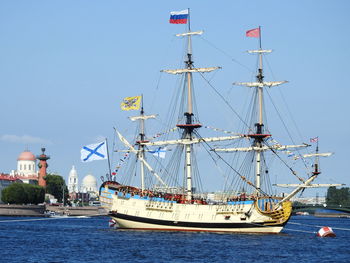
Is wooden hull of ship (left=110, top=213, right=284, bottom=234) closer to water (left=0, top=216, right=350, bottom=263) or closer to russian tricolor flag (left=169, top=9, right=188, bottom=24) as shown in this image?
water (left=0, top=216, right=350, bottom=263)

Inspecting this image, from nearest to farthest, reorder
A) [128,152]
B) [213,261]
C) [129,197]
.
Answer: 1. [213,261]
2. [129,197]
3. [128,152]

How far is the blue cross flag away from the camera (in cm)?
10150

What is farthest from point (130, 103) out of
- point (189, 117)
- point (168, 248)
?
point (168, 248)

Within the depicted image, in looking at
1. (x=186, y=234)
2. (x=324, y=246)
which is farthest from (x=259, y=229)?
(x=324, y=246)

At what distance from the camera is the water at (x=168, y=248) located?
2793 inches

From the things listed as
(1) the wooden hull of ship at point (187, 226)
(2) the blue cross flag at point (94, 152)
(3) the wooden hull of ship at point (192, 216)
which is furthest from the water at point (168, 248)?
(2) the blue cross flag at point (94, 152)

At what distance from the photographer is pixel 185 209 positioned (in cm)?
10469

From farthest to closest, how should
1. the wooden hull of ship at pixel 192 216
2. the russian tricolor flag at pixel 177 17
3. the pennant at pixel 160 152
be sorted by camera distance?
1. the pennant at pixel 160 152
2. the wooden hull of ship at pixel 192 216
3. the russian tricolor flag at pixel 177 17

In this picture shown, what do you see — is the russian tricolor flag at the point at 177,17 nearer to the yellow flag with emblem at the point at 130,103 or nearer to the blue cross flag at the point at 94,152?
the yellow flag with emblem at the point at 130,103

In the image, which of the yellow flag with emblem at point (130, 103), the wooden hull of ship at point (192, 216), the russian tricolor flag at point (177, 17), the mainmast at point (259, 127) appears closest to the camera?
the russian tricolor flag at point (177, 17)

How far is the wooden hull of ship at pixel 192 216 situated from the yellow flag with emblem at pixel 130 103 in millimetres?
11026

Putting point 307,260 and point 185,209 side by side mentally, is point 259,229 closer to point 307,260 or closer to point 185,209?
point 185,209

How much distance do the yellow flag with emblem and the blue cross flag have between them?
11.2 metres

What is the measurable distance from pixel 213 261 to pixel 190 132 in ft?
137
